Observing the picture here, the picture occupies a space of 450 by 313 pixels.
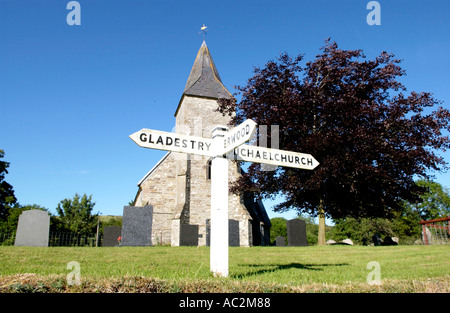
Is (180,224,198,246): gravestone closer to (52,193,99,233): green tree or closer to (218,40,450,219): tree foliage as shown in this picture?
(218,40,450,219): tree foliage

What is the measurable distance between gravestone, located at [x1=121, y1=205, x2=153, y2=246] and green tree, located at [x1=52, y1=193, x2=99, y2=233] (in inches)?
905

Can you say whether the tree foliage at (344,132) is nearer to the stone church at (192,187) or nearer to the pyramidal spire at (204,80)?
the stone church at (192,187)

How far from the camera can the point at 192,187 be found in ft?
80.6

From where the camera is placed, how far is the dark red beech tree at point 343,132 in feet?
48.8

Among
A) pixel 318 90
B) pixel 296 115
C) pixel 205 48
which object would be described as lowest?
pixel 296 115

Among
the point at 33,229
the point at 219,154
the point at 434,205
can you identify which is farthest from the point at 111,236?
the point at 434,205

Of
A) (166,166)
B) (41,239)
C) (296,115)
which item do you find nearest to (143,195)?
(166,166)

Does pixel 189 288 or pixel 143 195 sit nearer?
pixel 189 288

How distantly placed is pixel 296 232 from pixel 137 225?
28.9ft

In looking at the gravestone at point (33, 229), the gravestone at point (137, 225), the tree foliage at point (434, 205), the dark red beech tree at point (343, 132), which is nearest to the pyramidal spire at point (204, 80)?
the dark red beech tree at point (343, 132)

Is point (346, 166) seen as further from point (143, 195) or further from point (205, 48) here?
point (205, 48)

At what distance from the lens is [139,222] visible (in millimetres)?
14750

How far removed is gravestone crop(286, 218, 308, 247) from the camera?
713 inches
